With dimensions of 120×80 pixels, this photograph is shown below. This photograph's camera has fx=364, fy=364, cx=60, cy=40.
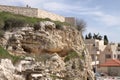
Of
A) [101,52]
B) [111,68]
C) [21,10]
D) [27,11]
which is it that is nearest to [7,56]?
[21,10]

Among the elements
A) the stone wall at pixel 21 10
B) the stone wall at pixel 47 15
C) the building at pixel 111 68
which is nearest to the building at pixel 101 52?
the building at pixel 111 68

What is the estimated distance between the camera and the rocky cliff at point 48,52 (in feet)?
79.8

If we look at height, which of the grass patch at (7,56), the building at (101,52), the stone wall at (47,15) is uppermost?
the stone wall at (47,15)

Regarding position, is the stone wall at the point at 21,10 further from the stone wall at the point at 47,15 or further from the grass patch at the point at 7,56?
the grass patch at the point at 7,56

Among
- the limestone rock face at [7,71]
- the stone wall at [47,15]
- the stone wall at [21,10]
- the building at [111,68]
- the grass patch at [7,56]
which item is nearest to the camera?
the limestone rock face at [7,71]

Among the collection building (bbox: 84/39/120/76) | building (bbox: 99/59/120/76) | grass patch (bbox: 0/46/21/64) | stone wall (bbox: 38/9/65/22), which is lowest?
building (bbox: 99/59/120/76)

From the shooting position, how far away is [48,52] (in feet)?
90.9

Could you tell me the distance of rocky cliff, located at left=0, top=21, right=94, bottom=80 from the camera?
24.3 m

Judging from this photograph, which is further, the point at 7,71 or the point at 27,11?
the point at 27,11

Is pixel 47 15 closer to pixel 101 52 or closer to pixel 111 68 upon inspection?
pixel 111 68

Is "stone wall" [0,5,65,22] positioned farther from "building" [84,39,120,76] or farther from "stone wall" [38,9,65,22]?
"building" [84,39,120,76]

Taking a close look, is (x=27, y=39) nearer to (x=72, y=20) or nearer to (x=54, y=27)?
(x=54, y=27)

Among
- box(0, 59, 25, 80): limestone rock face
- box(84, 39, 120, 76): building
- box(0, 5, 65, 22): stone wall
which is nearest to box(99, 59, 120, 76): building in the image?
box(84, 39, 120, 76): building

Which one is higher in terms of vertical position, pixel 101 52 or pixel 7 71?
pixel 7 71
